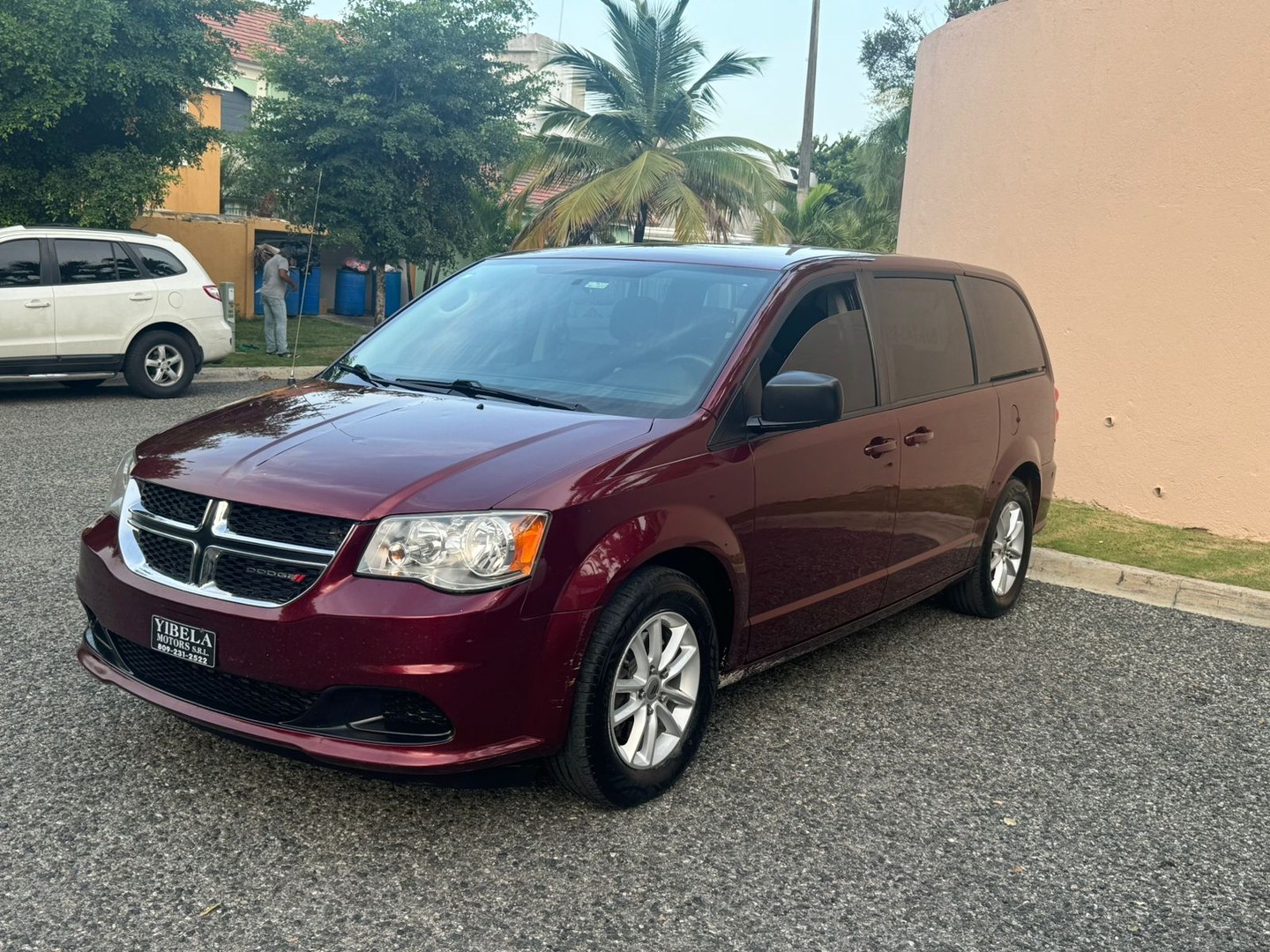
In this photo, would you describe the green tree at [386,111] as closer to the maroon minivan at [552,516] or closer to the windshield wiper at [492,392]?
the maroon minivan at [552,516]

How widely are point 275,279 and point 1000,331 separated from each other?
14.1 m

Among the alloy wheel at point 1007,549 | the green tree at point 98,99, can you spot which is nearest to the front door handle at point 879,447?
the alloy wheel at point 1007,549

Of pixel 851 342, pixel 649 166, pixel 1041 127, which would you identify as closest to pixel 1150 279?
pixel 1041 127

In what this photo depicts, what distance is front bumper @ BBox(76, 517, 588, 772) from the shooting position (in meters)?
3.37

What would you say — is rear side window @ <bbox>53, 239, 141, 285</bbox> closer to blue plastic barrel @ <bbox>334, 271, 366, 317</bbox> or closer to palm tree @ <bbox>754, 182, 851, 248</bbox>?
blue plastic barrel @ <bbox>334, 271, 366, 317</bbox>

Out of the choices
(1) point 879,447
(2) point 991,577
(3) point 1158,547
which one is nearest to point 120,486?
(1) point 879,447

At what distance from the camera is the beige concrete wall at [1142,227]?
28.2 ft

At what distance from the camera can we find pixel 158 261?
44.5 feet

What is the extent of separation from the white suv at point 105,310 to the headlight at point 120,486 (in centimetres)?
938

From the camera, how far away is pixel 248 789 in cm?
392

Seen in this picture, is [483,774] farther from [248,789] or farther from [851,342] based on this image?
[851,342]

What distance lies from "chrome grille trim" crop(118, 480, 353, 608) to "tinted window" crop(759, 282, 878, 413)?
1.75 metres

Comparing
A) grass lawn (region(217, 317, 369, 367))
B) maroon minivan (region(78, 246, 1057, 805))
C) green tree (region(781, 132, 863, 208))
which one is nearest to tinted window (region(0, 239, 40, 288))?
grass lawn (region(217, 317, 369, 367))

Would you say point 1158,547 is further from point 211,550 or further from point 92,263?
point 92,263
